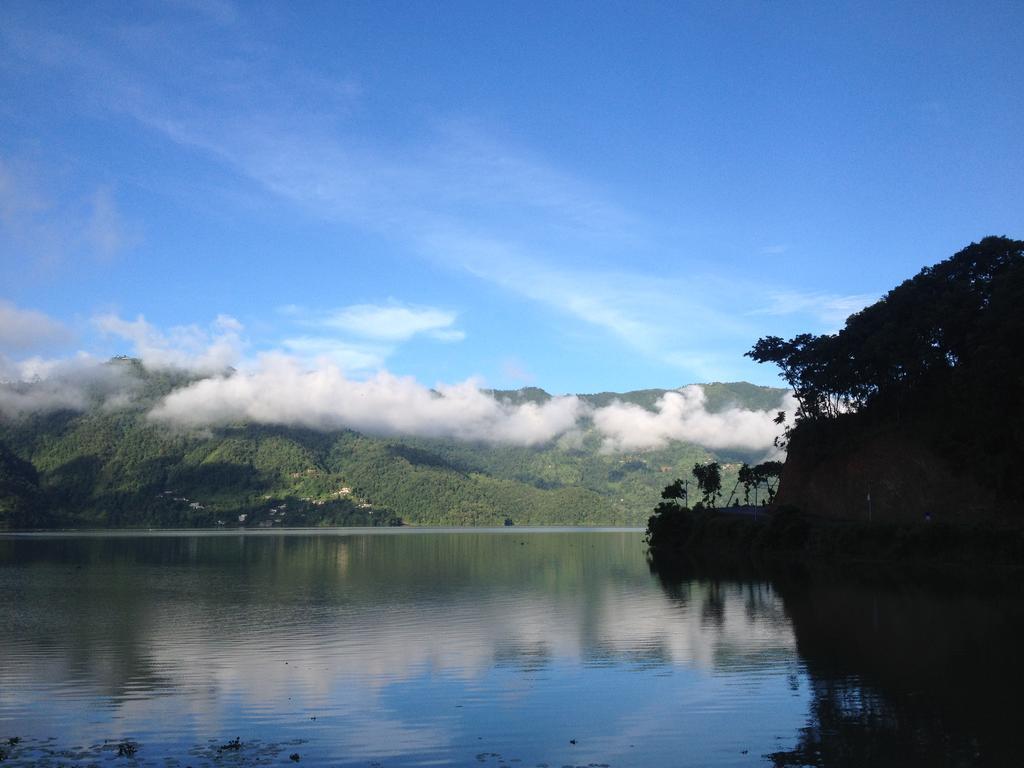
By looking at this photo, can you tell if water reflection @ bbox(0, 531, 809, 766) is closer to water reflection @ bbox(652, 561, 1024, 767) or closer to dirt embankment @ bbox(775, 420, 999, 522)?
water reflection @ bbox(652, 561, 1024, 767)

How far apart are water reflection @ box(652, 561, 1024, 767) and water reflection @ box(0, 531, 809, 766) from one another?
108cm

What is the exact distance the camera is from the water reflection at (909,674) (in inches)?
716

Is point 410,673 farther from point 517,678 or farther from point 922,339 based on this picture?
point 922,339

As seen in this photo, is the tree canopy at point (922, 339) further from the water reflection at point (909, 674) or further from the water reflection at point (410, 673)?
the water reflection at point (410, 673)

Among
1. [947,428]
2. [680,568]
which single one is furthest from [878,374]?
[680,568]

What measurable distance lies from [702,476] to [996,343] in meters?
73.1

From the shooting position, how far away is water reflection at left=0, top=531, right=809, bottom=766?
19516 millimetres

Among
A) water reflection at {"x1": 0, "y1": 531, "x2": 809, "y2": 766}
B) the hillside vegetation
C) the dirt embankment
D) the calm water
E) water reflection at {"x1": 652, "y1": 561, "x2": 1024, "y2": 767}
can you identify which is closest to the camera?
water reflection at {"x1": 652, "y1": 561, "x2": 1024, "y2": 767}

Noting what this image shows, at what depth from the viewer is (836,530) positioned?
84062 millimetres

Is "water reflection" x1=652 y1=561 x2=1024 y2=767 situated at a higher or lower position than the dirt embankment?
lower

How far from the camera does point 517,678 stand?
27375 mm

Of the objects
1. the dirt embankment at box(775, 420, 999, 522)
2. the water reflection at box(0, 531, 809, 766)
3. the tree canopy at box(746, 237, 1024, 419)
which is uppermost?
the tree canopy at box(746, 237, 1024, 419)

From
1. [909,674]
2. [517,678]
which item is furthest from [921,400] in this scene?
[517,678]

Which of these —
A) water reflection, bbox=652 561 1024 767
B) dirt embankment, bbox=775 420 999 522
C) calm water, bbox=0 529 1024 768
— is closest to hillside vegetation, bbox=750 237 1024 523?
dirt embankment, bbox=775 420 999 522
